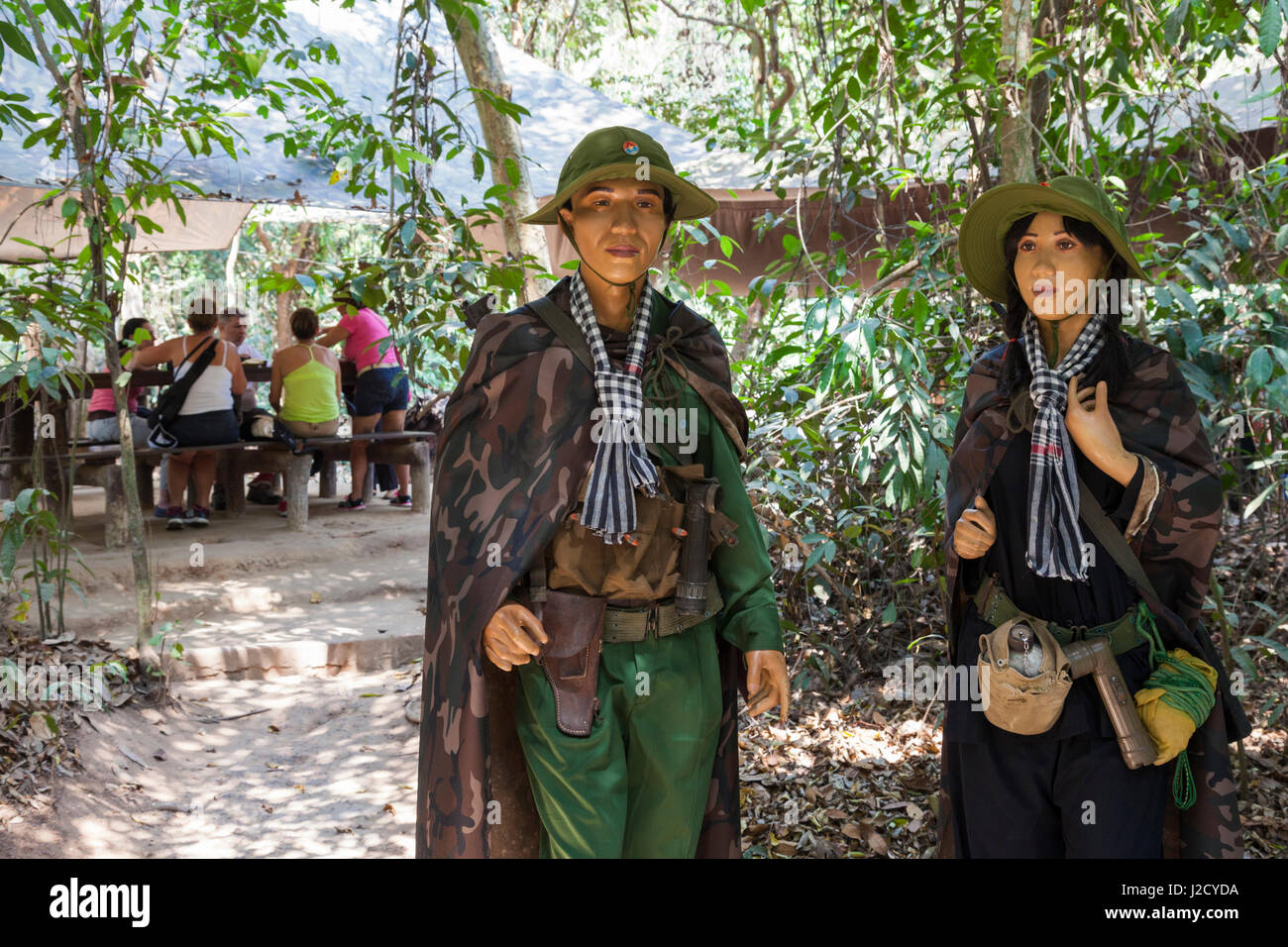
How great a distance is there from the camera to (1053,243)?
228 cm

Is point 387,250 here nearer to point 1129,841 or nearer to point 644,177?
point 644,177

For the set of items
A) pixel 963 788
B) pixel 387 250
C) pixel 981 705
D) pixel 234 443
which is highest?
pixel 387 250

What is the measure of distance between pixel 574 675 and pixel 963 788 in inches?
35.9

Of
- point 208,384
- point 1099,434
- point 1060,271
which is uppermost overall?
point 208,384

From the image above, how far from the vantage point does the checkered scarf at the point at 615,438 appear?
209 cm

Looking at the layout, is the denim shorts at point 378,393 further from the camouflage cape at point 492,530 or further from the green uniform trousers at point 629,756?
the green uniform trousers at point 629,756

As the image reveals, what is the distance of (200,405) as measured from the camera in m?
7.19

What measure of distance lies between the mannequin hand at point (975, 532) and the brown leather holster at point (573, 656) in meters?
0.77

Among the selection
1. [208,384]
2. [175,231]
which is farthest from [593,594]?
[175,231]

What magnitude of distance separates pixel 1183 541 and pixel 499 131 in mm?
3590

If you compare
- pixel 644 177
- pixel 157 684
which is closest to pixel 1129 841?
pixel 644 177

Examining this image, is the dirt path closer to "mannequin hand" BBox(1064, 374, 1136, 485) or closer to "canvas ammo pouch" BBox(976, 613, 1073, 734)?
"canvas ammo pouch" BBox(976, 613, 1073, 734)

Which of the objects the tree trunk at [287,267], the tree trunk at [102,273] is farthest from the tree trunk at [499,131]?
the tree trunk at [287,267]

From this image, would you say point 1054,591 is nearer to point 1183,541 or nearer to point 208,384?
point 1183,541
